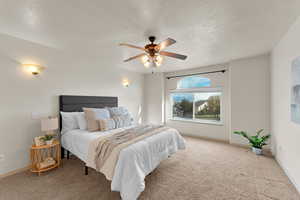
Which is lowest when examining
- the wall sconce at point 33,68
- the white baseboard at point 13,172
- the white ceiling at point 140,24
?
the white baseboard at point 13,172

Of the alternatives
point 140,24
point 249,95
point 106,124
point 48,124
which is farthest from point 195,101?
point 48,124

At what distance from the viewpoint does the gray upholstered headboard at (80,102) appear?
280 centimetres

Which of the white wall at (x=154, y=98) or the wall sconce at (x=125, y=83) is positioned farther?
the white wall at (x=154, y=98)

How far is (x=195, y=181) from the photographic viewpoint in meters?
2.02

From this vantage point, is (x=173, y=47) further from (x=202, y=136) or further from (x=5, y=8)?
(x=202, y=136)

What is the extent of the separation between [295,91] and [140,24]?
7.95 ft

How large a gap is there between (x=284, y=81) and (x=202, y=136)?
2.74m

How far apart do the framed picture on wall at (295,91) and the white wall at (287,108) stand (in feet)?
0.33

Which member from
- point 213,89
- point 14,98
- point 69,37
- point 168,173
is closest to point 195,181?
Answer: point 168,173

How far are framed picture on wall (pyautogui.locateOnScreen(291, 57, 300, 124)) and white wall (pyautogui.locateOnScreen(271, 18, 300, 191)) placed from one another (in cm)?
10

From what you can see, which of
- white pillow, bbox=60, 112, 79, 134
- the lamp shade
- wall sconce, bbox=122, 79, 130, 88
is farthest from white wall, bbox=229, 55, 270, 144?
the lamp shade

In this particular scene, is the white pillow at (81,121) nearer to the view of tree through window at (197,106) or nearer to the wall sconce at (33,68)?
the wall sconce at (33,68)

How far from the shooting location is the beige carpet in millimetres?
1725

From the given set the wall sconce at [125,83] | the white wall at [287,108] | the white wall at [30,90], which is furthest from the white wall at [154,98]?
the white wall at [287,108]
